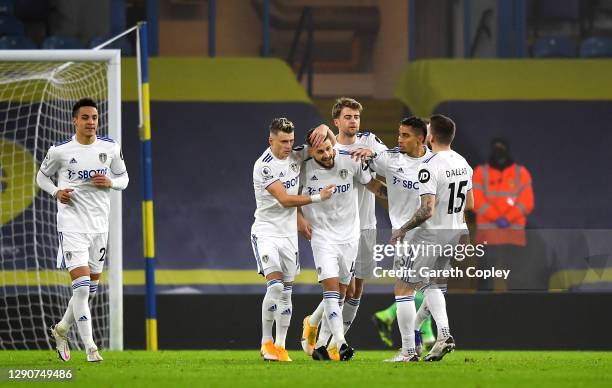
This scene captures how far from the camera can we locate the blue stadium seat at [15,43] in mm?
16422

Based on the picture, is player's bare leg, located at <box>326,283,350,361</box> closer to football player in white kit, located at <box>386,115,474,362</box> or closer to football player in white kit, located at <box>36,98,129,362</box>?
football player in white kit, located at <box>386,115,474,362</box>

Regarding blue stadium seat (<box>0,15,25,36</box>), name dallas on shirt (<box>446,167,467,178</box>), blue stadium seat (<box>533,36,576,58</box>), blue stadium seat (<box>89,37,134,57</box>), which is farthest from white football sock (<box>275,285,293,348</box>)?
blue stadium seat (<box>533,36,576,58</box>)

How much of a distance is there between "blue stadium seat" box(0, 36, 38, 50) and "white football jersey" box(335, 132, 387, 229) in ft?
24.1

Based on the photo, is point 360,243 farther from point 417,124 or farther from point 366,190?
point 417,124

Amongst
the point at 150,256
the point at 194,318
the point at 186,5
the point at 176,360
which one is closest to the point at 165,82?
the point at 186,5

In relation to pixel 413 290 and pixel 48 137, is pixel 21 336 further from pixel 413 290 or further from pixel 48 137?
pixel 413 290

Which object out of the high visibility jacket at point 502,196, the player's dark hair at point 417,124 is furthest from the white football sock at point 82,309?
the high visibility jacket at point 502,196

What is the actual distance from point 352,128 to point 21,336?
15.7ft

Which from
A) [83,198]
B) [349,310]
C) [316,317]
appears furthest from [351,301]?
[83,198]

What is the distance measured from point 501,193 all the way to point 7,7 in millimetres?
6433

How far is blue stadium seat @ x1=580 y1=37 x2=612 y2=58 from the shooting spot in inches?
699

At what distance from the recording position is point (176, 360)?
33.3ft

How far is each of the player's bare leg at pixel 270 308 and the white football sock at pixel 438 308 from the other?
99 cm

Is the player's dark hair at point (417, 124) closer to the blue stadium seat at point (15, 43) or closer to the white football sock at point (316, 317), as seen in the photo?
the white football sock at point (316, 317)
